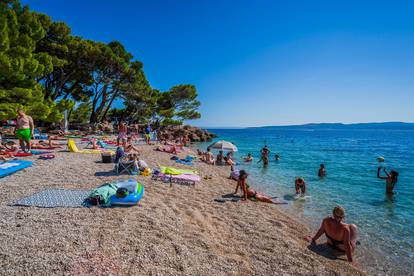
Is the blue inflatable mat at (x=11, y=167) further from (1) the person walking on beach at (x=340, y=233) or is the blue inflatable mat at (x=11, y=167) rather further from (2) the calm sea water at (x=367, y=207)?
(2) the calm sea water at (x=367, y=207)

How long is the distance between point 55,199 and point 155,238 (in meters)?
2.67

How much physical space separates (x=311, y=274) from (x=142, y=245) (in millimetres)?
2777

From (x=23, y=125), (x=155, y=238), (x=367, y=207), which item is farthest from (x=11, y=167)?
(x=367, y=207)

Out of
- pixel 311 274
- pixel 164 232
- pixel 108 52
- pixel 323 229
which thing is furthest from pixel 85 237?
pixel 108 52

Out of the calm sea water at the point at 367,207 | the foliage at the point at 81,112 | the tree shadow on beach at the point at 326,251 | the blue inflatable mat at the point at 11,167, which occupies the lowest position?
the calm sea water at the point at 367,207

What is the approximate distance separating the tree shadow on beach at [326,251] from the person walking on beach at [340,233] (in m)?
0.09

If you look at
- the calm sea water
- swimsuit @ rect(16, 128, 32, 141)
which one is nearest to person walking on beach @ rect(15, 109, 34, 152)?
swimsuit @ rect(16, 128, 32, 141)

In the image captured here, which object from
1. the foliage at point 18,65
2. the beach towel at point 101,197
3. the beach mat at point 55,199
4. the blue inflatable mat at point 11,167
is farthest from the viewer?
the foliage at point 18,65

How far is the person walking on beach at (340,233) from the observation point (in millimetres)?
4281

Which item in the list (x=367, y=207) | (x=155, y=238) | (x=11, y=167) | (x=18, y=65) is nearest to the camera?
(x=155, y=238)

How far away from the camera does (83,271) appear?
2633 millimetres

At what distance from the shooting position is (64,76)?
74.8ft

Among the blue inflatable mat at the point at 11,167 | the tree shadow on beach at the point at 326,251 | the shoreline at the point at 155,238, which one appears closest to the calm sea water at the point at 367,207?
the tree shadow on beach at the point at 326,251

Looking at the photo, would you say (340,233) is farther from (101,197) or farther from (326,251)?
(101,197)
